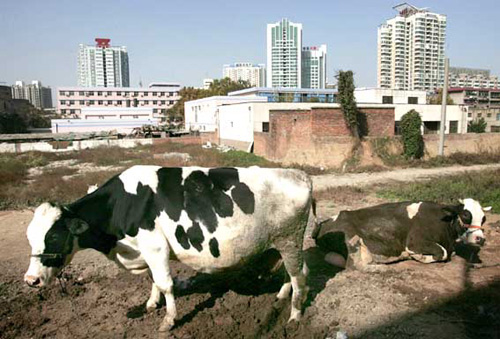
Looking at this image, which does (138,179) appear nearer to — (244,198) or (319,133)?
(244,198)

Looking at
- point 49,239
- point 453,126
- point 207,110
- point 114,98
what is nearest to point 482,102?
point 453,126

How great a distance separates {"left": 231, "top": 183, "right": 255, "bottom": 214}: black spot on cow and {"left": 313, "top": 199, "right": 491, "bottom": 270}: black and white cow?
255 cm

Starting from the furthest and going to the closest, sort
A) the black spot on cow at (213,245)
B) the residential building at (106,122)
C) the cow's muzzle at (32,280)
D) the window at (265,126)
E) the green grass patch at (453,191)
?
the residential building at (106,122) → the window at (265,126) → the green grass patch at (453,191) → the black spot on cow at (213,245) → the cow's muzzle at (32,280)

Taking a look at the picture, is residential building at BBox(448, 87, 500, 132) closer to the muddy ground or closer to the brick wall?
the brick wall

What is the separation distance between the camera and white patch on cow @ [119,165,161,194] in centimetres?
460

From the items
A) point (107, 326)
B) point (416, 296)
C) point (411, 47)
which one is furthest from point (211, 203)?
point (411, 47)

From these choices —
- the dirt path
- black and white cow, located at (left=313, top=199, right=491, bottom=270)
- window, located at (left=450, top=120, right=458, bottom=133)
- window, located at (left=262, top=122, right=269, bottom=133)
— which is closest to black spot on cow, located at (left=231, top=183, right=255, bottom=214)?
black and white cow, located at (left=313, top=199, right=491, bottom=270)

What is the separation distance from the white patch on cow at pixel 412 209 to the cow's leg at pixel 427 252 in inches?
19.5

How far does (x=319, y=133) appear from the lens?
1955 cm

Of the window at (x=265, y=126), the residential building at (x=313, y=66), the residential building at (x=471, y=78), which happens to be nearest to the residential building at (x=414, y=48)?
the residential building at (x=313, y=66)

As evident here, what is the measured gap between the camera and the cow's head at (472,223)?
20.8 feet

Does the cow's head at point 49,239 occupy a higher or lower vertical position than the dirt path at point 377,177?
higher

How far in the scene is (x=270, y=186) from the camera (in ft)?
15.2

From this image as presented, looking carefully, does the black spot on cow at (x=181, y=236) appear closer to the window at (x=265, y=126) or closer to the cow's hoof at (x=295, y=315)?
the cow's hoof at (x=295, y=315)
